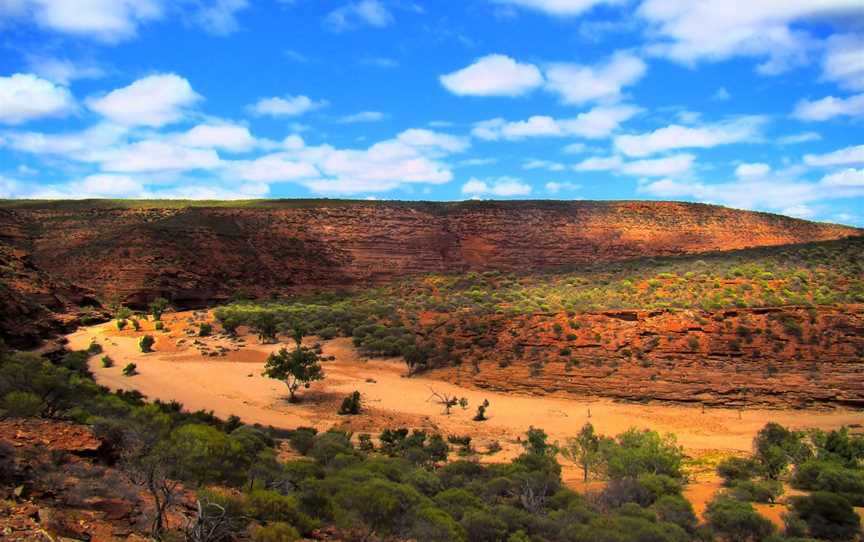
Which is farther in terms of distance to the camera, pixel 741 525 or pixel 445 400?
pixel 445 400

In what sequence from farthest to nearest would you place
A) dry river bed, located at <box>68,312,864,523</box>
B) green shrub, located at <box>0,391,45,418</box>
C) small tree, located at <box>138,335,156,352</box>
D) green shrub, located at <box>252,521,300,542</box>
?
1. small tree, located at <box>138,335,156,352</box>
2. dry river bed, located at <box>68,312,864,523</box>
3. green shrub, located at <box>0,391,45,418</box>
4. green shrub, located at <box>252,521,300,542</box>

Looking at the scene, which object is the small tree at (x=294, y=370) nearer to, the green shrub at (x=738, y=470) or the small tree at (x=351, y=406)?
the small tree at (x=351, y=406)

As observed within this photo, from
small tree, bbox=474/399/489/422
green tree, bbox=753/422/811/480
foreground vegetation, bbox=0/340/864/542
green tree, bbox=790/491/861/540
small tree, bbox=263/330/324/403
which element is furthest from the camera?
small tree, bbox=263/330/324/403

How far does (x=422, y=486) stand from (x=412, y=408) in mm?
10239

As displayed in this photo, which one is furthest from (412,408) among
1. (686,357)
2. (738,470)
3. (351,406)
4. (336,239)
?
(336,239)

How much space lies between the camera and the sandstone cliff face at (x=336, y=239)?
1822 inches

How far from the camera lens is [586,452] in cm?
1409

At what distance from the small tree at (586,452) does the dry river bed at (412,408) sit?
12.2 inches

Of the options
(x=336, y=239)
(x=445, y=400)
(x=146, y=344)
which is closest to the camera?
(x=445, y=400)

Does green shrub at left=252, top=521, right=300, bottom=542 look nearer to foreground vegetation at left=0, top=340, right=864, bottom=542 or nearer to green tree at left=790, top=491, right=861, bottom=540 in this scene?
foreground vegetation at left=0, top=340, right=864, bottom=542

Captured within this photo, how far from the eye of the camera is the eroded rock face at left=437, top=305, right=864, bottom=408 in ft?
64.8

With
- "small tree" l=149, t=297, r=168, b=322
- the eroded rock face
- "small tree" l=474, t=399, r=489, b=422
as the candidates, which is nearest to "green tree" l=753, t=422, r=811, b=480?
the eroded rock face

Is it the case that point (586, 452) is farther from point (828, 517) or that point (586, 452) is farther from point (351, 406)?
point (351, 406)

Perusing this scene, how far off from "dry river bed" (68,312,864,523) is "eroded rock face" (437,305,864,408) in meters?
0.73
